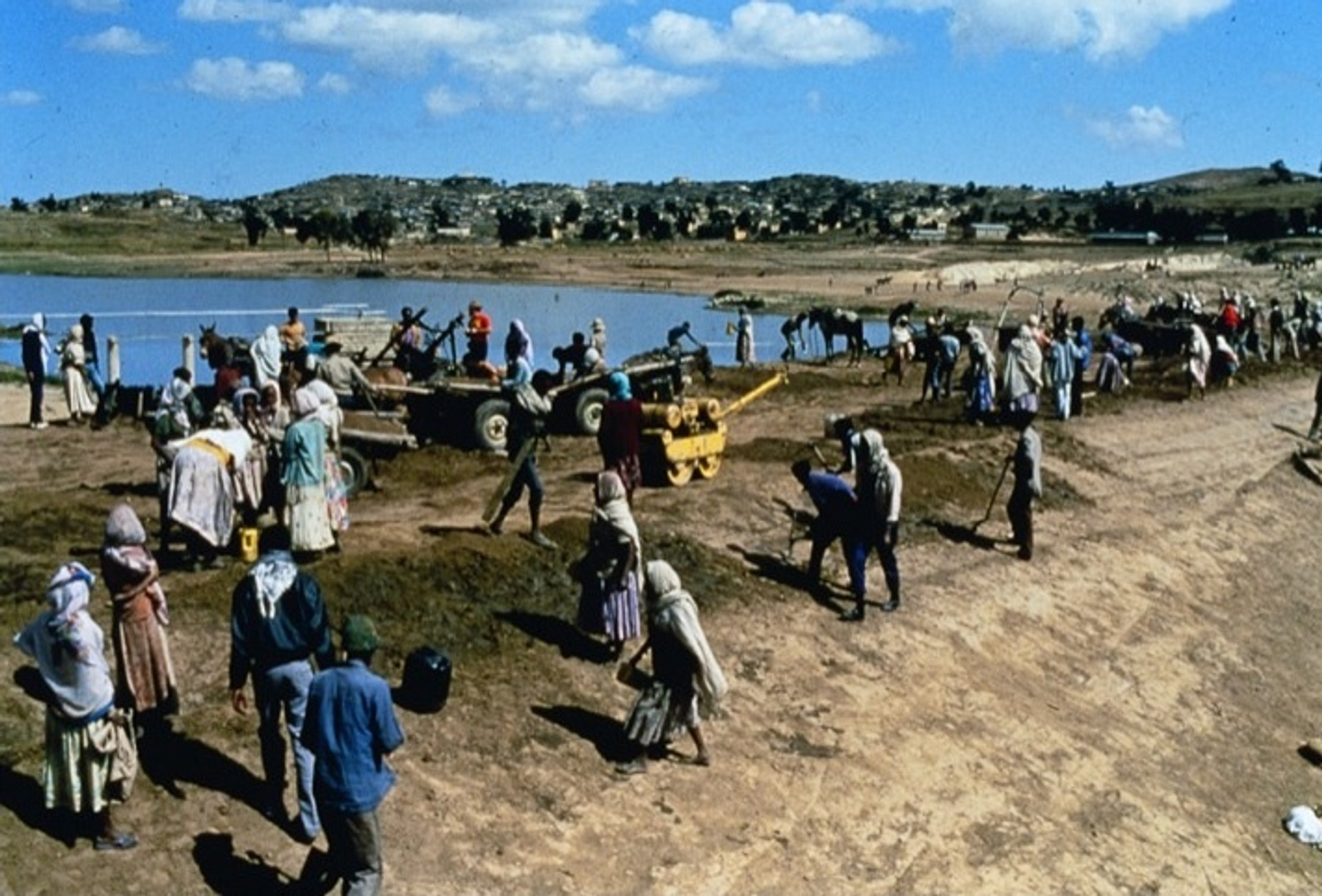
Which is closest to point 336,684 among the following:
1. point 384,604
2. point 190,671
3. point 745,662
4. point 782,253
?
point 190,671

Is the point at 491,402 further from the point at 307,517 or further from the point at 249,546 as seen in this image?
the point at 307,517

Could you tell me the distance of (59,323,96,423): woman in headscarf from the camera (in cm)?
1933

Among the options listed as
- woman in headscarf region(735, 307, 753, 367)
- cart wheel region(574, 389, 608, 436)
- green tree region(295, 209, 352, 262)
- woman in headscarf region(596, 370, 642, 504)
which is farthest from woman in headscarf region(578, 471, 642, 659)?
green tree region(295, 209, 352, 262)

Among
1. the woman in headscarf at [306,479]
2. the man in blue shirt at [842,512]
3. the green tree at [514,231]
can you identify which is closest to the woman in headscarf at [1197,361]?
the man in blue shirt at [842,512]

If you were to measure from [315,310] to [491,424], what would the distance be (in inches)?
1051

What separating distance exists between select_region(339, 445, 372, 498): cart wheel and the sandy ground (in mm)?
297

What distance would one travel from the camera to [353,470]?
15.3 metres

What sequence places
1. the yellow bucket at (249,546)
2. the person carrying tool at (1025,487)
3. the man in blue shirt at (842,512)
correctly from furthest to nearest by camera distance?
the person carrying tool at (1025,487)
the man in blue shirt at (842,512)
the yellow bucket at (249,546)

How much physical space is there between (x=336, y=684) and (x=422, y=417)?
1163 cm

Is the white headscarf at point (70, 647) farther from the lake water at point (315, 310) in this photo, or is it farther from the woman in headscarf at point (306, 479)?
the lake water at point (315, 310)

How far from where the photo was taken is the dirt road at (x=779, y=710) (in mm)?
8250

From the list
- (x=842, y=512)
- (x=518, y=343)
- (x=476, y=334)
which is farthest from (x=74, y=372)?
(x=842, y=512)

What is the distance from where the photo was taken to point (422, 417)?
18.0 meters

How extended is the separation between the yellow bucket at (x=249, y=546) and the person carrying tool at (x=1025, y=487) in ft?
26.9
